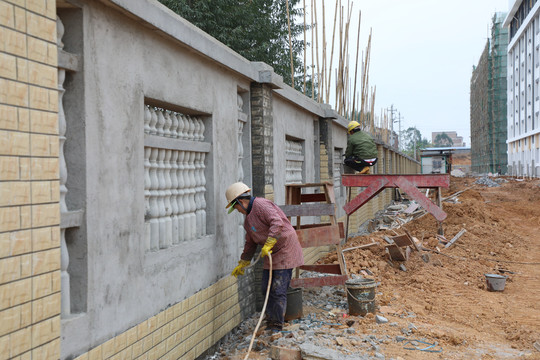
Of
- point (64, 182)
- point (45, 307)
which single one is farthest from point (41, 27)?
point (45, 307)

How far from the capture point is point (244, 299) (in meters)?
6.21

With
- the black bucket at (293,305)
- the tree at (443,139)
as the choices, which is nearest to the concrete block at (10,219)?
the black bucket at (293,305)

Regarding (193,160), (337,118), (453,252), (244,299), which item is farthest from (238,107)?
(453,252)

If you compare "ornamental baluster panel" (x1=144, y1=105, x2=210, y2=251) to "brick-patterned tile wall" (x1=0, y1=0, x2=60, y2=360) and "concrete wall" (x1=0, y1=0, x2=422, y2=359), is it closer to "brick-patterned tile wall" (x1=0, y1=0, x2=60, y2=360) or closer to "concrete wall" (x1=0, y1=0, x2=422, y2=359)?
"concrete wall" (x1=0, y1=0, x2=422, y2=359)

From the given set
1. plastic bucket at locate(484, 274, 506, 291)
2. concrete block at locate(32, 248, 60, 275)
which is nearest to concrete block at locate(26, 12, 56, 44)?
concrete block at locate(32, 248, 60, 275)

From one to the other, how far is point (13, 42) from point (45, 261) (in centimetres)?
110

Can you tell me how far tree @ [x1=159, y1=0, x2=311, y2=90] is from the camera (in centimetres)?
1928

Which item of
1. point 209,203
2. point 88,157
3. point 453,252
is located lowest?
point 453,252

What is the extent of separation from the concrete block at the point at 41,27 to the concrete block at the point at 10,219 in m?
0.88

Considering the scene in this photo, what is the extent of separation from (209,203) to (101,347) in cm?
222

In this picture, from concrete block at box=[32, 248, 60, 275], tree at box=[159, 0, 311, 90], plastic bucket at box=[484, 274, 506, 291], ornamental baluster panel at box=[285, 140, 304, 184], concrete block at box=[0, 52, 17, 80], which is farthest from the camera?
tree at box=[159, 0, 311, 90]

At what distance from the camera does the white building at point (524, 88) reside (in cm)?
4000

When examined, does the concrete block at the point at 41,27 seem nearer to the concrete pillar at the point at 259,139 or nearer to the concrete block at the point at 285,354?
the concrete block at the point at 285,354

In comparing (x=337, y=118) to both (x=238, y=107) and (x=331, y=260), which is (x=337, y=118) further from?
(x=238, y=107)
